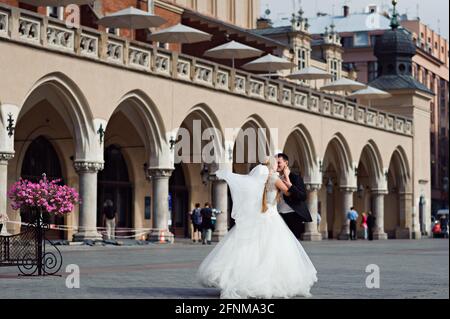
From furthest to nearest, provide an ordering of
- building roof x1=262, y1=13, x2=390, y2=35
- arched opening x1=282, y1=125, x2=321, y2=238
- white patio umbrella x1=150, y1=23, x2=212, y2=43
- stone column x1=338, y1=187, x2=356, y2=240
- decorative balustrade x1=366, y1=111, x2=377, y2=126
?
building roof x1=262, y1=13, x2=390, y2=35
decorative balustrade x1=366, y1=111, x2=377, y2=126
stone column x1=338, y1=187, x2=356, y2=240
arched opening x1=282, y1=125, x2=321, y2=238
white patio umbrella x1=150, y1=23, x2=212, y2=43

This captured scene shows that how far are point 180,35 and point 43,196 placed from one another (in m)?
21.4

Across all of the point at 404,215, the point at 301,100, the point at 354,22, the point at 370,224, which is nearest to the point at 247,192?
the point at 301,100

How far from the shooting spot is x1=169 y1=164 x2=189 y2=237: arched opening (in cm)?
4775

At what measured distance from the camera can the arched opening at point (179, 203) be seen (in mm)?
47750

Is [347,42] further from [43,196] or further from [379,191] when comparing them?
[43,196]

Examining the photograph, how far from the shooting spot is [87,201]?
34469 millimetres

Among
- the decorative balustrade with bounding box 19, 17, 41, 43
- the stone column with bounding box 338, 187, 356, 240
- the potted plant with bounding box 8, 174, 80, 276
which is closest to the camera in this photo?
the potted plant with bounding box 8, 174, 80, 276

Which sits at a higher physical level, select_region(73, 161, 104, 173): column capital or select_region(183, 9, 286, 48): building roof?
select_region(183, 9, 286, 48): building roof

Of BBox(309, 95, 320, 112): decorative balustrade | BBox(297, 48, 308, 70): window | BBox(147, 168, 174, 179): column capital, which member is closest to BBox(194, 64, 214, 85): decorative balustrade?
BBox(147, 168, 174, 179): column capital

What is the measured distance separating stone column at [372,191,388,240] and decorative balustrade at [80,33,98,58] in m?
27.3

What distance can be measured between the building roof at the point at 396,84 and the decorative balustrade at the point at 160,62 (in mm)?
7627

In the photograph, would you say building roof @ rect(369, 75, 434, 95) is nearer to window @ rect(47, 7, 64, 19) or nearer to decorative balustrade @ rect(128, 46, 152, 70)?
window @ rect(47, 7, 64, 19)

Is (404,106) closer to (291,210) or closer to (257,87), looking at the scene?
(257,87)

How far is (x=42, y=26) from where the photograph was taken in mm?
31328
